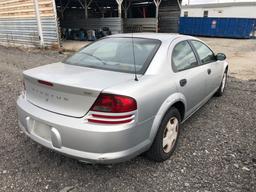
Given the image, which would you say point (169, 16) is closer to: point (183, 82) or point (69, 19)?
point (69, 19)

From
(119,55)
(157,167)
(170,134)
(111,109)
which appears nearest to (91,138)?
(111,109)

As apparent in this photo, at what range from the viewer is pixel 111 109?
1995mm

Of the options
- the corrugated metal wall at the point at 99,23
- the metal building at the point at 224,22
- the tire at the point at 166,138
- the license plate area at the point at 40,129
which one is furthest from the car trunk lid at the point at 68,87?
the metal building at the point at 224,22

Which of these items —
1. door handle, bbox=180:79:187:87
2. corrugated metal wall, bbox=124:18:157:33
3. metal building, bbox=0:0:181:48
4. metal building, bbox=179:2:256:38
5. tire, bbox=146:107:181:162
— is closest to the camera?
tire, bbox=146:107:181:162

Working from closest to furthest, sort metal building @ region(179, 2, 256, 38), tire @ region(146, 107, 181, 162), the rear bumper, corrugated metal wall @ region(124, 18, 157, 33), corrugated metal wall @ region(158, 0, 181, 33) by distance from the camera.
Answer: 1. the rear bumper
2. tire @ region(146, 107, 181, 162)
3. corrugated metal wall @ region(124, 18, 157, 33)
4. corrugated metal wall @ region(158, 0, 181, 33)
5. metal building @ region(179, 2, 256, 38)

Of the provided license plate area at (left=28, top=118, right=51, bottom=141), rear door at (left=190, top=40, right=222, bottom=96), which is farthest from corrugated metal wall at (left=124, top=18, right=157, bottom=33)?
license plate area at (left=28, top=118, right=51, bottom=141)

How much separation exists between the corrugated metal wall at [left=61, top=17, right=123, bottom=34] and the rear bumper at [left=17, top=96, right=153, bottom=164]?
1602 cm

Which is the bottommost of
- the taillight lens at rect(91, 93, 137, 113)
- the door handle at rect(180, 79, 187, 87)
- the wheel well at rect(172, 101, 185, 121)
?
the wheel well at rect(172, 101, 185, 121)

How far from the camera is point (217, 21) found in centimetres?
2133

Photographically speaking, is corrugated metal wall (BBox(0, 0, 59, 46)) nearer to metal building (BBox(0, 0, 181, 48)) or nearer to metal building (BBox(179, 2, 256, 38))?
metal building (BBox(0, 0, 181, 48))

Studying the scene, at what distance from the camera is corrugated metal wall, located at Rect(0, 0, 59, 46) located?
1207 centimetres

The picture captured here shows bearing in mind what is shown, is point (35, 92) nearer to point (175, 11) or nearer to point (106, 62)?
point (106, 62)

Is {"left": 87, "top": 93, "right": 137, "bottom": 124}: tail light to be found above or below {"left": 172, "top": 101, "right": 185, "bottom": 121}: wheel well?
above

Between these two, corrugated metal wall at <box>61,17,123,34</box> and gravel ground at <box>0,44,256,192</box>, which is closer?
gravel ground at <box>0,44,256,192</box>
